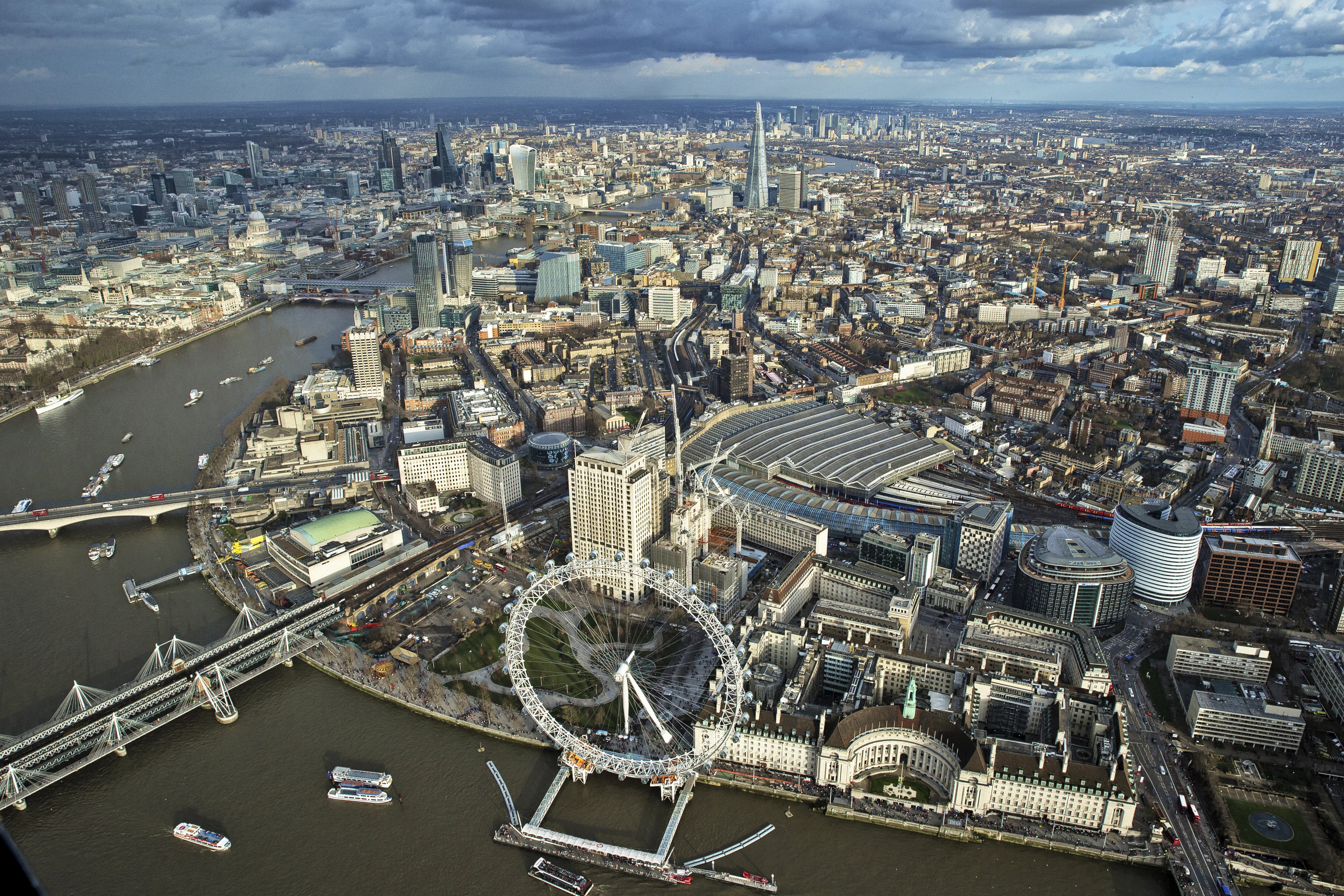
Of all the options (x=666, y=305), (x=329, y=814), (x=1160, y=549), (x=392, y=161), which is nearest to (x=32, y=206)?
(x=392, y=161)

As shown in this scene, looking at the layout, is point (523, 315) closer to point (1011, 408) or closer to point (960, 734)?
point (1011, 408)

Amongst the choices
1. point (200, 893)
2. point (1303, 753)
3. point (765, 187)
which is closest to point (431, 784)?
point (200, 893)

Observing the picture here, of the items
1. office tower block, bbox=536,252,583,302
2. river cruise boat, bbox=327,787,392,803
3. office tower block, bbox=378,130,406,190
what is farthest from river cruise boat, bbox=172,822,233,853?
office tower block, bbox=378,130,406,190

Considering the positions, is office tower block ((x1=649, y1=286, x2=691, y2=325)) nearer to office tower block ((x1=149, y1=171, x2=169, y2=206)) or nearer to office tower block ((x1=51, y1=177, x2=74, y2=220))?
office tower block ((x1=51, y1=177, x2=74, y2=220))

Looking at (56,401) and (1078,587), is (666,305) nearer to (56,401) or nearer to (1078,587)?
(56,401)

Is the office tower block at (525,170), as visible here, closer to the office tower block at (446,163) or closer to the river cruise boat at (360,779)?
the office tower block at (446,163)

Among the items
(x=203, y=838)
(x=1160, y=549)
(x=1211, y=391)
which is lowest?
(x=203, y=838)

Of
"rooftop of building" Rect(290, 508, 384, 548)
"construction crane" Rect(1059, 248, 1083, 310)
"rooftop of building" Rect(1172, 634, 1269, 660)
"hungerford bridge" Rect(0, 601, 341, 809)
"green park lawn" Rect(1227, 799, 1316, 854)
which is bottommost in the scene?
"green park lawn" Rect(1227, 799, 1316, 854)
